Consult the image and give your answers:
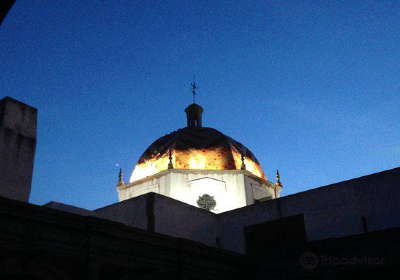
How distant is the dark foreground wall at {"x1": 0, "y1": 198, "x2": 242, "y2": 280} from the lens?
28.9 feet

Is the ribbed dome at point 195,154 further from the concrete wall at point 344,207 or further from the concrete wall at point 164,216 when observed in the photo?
the concrete wall at point 344,207

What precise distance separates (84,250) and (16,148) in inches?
135

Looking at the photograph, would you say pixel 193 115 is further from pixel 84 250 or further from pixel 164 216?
pixel 84 250

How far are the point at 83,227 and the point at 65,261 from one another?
828mm

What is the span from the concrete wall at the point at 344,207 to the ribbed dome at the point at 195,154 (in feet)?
20.6

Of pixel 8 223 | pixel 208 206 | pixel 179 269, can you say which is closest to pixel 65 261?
pixel 8 223

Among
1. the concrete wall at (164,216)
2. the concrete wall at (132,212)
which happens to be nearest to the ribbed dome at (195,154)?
the concrete wall at (164,216)

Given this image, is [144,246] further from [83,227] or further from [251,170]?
[251,170]

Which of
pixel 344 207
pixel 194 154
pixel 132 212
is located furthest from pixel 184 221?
pixel 194 154

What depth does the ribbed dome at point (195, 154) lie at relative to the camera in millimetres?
23266

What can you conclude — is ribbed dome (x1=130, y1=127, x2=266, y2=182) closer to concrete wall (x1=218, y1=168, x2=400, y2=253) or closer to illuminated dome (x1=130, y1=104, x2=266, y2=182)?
illuminated dome (x1=130, y1=104, x2=266, y2=182)

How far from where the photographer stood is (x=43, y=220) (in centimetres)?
927

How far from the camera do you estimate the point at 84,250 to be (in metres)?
9.96

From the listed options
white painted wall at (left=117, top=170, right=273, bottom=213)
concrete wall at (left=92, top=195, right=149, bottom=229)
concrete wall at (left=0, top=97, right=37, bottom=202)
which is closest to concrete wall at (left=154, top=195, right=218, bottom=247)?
concrete wall at (left=92, top=195, right=149, bottom=229)
